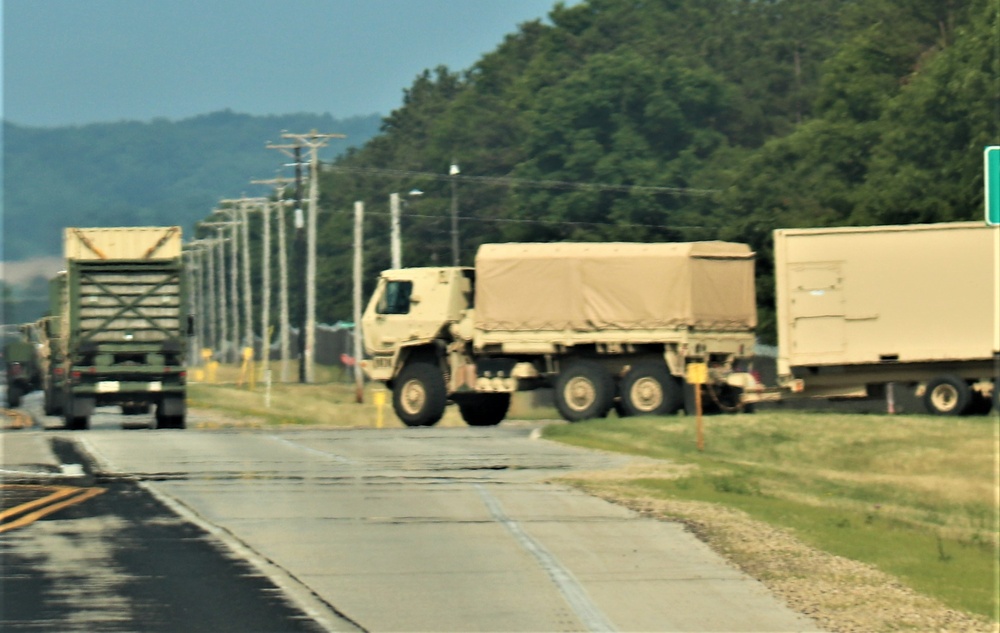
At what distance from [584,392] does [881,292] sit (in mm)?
5779

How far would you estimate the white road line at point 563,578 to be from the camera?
12367 millimetres

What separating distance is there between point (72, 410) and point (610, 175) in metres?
54.1

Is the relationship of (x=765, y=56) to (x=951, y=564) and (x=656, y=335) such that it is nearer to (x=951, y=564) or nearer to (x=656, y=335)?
(x=656, y=335)

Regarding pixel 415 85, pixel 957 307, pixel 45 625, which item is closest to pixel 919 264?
pixel 957 307

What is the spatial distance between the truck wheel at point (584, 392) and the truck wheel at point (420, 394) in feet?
7.77

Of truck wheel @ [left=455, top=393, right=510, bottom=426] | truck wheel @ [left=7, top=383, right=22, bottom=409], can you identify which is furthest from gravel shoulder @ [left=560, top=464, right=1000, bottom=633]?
truck wheel @ [left=7, top=383, right=22, bottom=409]

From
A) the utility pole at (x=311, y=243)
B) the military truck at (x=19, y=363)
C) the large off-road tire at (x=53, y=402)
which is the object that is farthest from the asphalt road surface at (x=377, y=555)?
the utility pole at (x=311, y=243)

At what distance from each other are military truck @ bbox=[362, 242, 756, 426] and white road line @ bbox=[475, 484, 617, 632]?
14.8 m

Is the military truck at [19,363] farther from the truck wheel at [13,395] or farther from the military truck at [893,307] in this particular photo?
the military truck at [893,307]

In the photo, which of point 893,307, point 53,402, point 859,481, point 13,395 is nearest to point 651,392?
point 893,307

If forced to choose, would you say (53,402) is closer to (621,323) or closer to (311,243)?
(621,323)

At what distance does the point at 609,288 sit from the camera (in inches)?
1294

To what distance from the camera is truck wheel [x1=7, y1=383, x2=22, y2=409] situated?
52.9m

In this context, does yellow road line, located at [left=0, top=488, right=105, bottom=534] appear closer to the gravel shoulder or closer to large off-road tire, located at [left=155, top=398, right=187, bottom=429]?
the gravel shoulder
